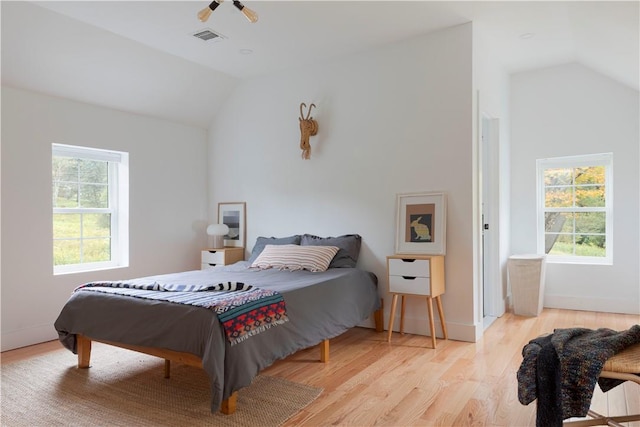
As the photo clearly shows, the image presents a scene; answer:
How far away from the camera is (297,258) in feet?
13.4

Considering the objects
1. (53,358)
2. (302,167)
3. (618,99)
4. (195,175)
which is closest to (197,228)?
(195,175)

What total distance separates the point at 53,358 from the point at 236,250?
7.12ft

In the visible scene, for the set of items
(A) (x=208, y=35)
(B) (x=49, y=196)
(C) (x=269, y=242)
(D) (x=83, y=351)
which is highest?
(A) (x=208, y=35)

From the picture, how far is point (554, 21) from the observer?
3.71 meters

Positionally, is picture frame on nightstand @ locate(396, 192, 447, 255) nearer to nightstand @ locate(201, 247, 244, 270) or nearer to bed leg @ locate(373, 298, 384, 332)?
bed leg @ locate(373, 298, 384, 332)

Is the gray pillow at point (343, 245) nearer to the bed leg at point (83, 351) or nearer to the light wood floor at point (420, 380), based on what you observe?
the light wood floor at point (420, 380)

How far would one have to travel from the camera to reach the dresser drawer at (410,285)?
3.68m

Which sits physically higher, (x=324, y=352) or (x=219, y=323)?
(x=219, y=323)

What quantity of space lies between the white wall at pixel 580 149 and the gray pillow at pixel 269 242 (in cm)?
264

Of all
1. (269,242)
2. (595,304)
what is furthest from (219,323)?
(595,304)

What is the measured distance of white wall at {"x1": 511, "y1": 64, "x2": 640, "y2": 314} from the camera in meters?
4.61

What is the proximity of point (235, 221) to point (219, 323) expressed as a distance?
304 cm

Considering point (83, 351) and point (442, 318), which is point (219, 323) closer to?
point (83, 351)

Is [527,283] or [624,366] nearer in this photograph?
[624,366]
